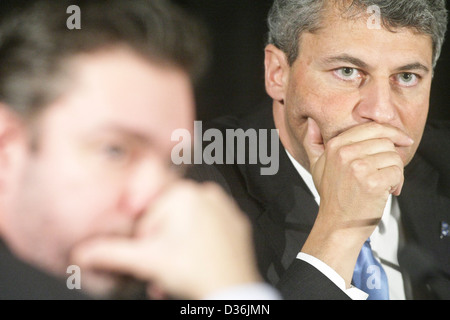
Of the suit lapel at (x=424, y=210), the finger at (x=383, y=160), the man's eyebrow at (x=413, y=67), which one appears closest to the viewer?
the finger at (x=383, y=160)

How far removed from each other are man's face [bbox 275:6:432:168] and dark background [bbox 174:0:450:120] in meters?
0.10

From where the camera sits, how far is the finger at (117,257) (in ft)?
5.22

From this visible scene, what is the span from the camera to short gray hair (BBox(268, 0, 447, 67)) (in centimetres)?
160

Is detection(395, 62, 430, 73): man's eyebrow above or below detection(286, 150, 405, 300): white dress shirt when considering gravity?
above

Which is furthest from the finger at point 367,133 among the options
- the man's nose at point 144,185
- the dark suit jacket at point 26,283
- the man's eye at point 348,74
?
the dark suit jacket at point 26,283

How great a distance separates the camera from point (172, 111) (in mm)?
1661

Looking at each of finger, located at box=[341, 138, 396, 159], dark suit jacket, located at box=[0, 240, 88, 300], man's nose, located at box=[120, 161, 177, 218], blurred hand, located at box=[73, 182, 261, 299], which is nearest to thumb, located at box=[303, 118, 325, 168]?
finger, located at box=[341, 138, 396, 159]

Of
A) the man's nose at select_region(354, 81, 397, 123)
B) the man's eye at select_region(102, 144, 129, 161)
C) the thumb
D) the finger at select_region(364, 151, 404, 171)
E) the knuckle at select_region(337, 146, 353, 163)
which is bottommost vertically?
the finger at select_region(364, 151, 404, 171)

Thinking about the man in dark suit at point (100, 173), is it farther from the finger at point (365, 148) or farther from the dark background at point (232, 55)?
the finger at point (365, 148)

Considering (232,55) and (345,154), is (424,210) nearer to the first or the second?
(345,154)

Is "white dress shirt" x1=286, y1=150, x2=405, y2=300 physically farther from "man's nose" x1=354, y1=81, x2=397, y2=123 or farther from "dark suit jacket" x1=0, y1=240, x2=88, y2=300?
"dark suit jacket" x1=0, y1=240, x2=88, y2=300

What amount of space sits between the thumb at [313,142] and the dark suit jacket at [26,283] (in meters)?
0.66

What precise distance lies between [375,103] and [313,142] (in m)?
0.18
